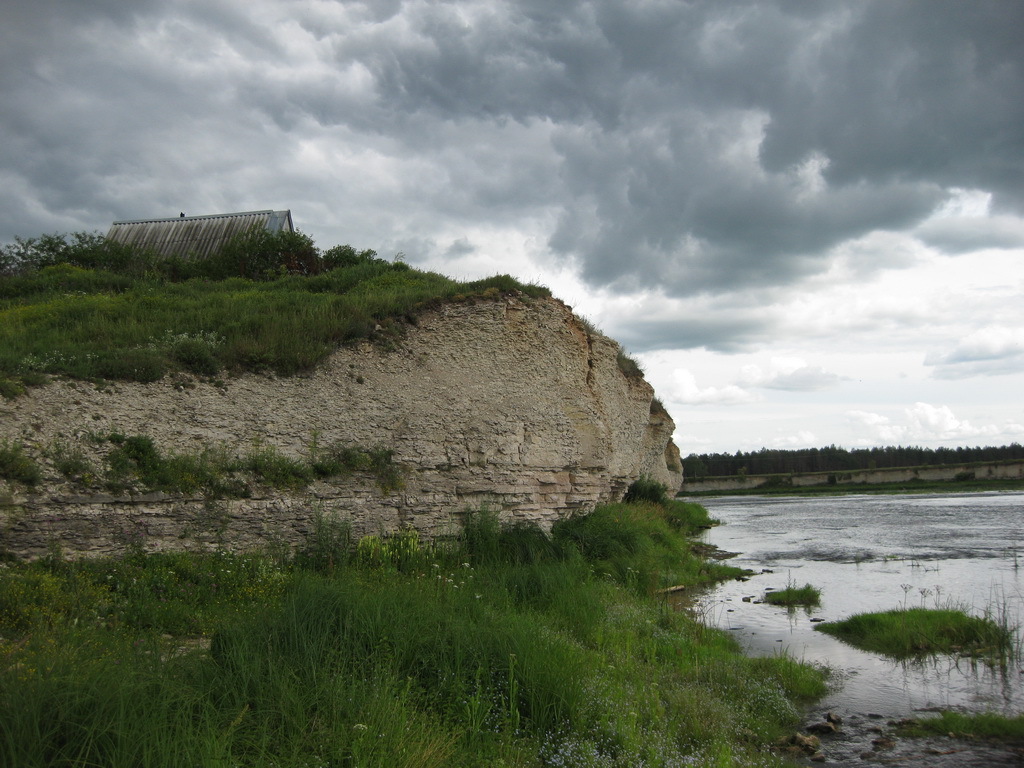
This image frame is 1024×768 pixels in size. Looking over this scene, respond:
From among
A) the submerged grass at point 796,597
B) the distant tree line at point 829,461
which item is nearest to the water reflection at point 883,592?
the submerged grass at point 796,597

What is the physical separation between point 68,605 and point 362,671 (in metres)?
4.23

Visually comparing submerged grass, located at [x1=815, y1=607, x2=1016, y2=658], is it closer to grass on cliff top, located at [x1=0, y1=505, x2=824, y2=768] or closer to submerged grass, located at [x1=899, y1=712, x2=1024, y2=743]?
grass on cliff top, located at [x1=0, y1=505, x2=824, y2=768]

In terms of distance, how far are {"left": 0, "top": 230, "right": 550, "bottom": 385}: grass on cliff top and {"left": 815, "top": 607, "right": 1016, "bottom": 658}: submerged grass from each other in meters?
9.94

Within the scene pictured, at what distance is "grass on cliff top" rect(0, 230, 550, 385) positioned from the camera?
1151 centimetres

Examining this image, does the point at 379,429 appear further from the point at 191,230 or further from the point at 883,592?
the point at 191,230

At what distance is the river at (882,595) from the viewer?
26.6ft

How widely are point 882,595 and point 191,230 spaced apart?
1198 inches

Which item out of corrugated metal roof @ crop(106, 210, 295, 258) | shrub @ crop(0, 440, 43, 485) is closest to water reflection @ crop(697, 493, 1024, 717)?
shrub @ crop(0, 440, 43, 485)

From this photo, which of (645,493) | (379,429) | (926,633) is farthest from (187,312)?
(645,493)

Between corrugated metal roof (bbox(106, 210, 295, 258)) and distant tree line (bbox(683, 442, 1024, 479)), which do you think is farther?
distant tree line (bbox(683, 442, 1024, 479))

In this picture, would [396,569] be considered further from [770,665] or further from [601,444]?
[601,444]

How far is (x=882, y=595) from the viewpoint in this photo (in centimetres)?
1389

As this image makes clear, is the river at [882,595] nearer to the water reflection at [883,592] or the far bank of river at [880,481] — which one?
the water reflection at [883,592]

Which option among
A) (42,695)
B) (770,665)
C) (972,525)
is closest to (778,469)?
(972,525)
